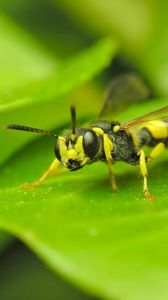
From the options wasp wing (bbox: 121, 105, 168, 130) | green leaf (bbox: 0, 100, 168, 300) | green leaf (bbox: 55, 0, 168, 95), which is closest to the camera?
green leaf (bbox: 0, 100, 168, 300)

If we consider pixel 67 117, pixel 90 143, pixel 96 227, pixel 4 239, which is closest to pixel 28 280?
pixel 4 239

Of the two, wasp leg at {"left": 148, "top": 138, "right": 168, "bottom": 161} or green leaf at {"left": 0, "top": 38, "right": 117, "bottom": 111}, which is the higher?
green leaf at {"left": 0, "top": 38, "right": 117, "bottom": 111}

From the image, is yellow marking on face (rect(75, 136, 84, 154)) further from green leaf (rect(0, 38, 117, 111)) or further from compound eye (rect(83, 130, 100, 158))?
green leaf (rect(0, 38, 117, 111))

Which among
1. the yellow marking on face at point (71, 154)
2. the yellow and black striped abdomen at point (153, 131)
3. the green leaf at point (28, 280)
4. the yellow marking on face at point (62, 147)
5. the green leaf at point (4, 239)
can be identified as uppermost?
the yellow marking on face at point (62, 147)

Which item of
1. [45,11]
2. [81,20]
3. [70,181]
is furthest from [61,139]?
[45,11]

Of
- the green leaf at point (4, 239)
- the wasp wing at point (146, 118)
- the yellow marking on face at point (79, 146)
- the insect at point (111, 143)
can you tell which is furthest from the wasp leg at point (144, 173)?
the green leaf at point (4, 239)

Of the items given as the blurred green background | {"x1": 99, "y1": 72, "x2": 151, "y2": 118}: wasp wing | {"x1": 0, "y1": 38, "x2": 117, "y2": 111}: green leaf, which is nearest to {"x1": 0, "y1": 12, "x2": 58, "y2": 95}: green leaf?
the blurred green background

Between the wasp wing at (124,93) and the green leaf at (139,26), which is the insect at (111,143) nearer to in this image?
the wasp wing at (124,93)
